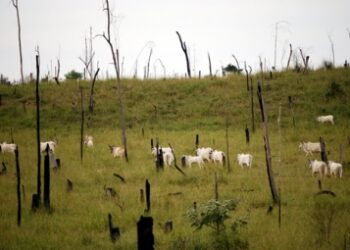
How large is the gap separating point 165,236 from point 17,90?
85.5 feet

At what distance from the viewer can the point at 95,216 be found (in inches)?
445

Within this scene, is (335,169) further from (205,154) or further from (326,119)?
(326,119)

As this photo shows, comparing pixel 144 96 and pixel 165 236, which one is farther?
pixel 144 96

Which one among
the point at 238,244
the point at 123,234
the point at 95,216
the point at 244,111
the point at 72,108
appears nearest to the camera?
the point at 238,244

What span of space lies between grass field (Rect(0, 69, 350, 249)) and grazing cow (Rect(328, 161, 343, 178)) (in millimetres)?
271

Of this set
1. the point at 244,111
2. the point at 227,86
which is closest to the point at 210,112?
the point at 244,111

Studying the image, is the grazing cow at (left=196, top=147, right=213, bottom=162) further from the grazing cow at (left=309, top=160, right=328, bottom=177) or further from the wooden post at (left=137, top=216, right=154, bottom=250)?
the wooden post at (left=137, top=216, right=154, bottom=250)

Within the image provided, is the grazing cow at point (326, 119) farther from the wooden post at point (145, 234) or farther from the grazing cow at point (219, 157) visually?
the wooden post at point (145, 234)

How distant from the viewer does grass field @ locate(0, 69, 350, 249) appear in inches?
389

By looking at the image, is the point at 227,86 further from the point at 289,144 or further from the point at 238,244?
the point at 238,244

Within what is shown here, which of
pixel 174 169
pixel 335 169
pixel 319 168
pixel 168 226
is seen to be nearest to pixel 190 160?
pixel 174 169

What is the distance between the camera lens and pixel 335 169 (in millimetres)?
14578

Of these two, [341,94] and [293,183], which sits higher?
[341,94]

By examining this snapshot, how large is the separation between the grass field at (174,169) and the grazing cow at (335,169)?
10.7 inches
